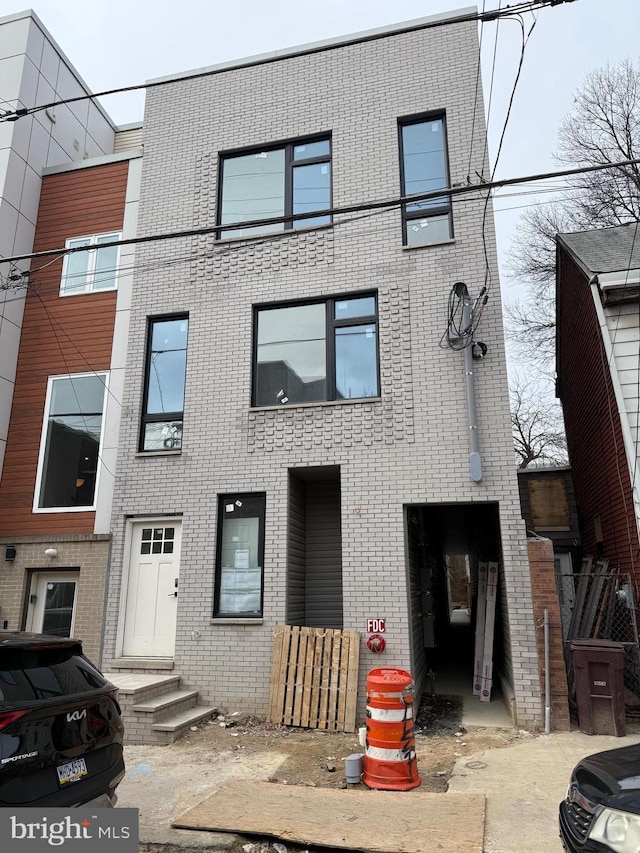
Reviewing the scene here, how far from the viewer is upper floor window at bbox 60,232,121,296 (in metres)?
11.0

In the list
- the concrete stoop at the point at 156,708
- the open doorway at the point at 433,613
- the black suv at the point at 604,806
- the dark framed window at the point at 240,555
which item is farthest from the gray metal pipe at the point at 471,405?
the concrete stoop at the point at 156,708

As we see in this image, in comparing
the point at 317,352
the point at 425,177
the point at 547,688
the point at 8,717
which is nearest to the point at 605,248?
the point at 425,177

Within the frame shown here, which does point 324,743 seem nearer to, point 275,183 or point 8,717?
point 8,717

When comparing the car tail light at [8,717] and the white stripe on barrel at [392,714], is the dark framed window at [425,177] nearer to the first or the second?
the white stripe on barrel at [392,714]

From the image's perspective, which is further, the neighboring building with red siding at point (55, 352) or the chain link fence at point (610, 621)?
the neighboring building with red siding at point (55, 352)

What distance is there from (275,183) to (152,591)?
729 centimetres

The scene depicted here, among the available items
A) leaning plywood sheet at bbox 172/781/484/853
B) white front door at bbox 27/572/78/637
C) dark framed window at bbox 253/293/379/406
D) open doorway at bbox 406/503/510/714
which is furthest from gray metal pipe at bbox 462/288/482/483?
white front door at bbox 27/572/78/637

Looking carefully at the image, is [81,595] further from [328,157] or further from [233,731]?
[328,157]

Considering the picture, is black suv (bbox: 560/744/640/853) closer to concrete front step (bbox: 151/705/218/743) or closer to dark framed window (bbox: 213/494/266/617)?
concrete front step (bbox: 151/705/218/743)

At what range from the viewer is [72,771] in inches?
144

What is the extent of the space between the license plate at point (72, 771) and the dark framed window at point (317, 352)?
6226 mm

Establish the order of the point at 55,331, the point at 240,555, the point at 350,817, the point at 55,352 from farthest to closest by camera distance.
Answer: the point at 55,331 < the point at 55,352 < the point at 240,555 < the point at 350,817

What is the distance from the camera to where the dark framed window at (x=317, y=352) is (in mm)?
9250

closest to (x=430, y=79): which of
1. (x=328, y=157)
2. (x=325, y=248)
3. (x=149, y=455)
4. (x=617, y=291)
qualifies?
(x=328, y=157)
